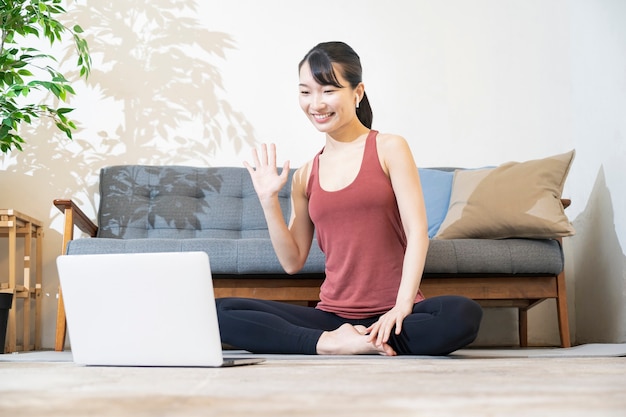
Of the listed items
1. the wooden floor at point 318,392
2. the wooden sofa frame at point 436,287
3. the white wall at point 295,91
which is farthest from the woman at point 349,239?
the white wall at point 295,91

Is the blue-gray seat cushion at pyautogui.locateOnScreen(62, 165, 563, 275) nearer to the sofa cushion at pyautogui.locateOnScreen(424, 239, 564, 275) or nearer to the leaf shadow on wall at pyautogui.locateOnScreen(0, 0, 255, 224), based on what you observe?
the leaf shadow on wall at pyautogui.locateOnScreen(0, 0, 255, 224)

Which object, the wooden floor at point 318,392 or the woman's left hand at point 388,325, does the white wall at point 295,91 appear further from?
the wooden floor at point 318,392

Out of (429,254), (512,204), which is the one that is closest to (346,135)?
(429,254)

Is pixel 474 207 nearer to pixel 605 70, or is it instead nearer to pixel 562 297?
pixel 562 297

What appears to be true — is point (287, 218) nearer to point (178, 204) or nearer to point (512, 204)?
point (178, 204)

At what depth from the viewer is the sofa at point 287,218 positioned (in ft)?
Answer: 9.25

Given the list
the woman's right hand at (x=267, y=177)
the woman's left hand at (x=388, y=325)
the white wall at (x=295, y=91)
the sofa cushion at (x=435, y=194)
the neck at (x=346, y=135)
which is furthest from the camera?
the white wall at (x=295, y=91)

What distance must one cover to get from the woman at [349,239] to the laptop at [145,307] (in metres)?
0.53

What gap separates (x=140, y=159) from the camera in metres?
3.69

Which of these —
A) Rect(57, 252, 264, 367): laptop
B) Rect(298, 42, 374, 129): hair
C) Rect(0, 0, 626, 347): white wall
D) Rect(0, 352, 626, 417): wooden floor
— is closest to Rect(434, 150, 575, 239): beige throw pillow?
Rect(0, 0, 626, 347): white wall

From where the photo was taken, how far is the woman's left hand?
5.82 feet

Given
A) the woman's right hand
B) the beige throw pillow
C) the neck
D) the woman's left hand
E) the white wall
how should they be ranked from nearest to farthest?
the woman's left hand < the woman's right hand < the neck < the beige throw pillow < the white wall

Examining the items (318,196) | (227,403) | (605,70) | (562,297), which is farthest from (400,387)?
(605,70)

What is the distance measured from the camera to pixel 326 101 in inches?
80.4
